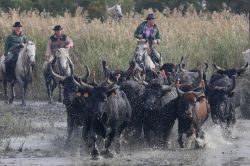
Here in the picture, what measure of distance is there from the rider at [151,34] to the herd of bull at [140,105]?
4.57 meters

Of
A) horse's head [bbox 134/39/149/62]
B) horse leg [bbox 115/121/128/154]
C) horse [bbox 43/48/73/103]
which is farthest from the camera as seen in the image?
horse [bbox 43/48/73/103]

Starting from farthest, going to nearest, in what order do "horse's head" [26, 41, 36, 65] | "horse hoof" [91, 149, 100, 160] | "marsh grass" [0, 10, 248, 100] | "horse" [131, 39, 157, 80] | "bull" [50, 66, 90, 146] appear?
1. "marsh grass" [0, 10, 248, 100]
2. "horse's head" [26, 41, 36, 65]
3. "horse" [131, 39, 157, 80]
4. "bull" [50, 66, 90, 146]
5. "horse hoof" [91, 149, 100, 160]

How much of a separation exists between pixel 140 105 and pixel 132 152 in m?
1.25

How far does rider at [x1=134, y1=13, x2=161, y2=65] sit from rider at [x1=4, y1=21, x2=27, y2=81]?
4192mm

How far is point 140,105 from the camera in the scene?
20.0 metres

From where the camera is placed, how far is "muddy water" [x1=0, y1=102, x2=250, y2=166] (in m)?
17.9

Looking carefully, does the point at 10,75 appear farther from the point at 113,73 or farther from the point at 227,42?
the point at 113,73

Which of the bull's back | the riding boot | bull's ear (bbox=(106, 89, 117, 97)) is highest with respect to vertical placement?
the riding boot

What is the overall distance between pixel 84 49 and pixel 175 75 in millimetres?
8080

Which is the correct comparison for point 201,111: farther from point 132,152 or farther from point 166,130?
point 132,152

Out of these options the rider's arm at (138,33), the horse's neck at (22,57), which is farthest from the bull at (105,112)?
the horse's neck at (22,57)

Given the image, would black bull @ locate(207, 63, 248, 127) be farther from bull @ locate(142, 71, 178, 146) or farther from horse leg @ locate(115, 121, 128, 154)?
horse leg @ locate(115, 121, 128, 154)

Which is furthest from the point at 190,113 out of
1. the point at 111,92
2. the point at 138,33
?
the point at 138,33

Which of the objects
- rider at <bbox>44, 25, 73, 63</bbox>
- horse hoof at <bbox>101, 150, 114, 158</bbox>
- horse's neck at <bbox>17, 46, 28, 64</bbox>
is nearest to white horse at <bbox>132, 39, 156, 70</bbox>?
rider at <bbox>44, 25, 73, 63</bbox>
